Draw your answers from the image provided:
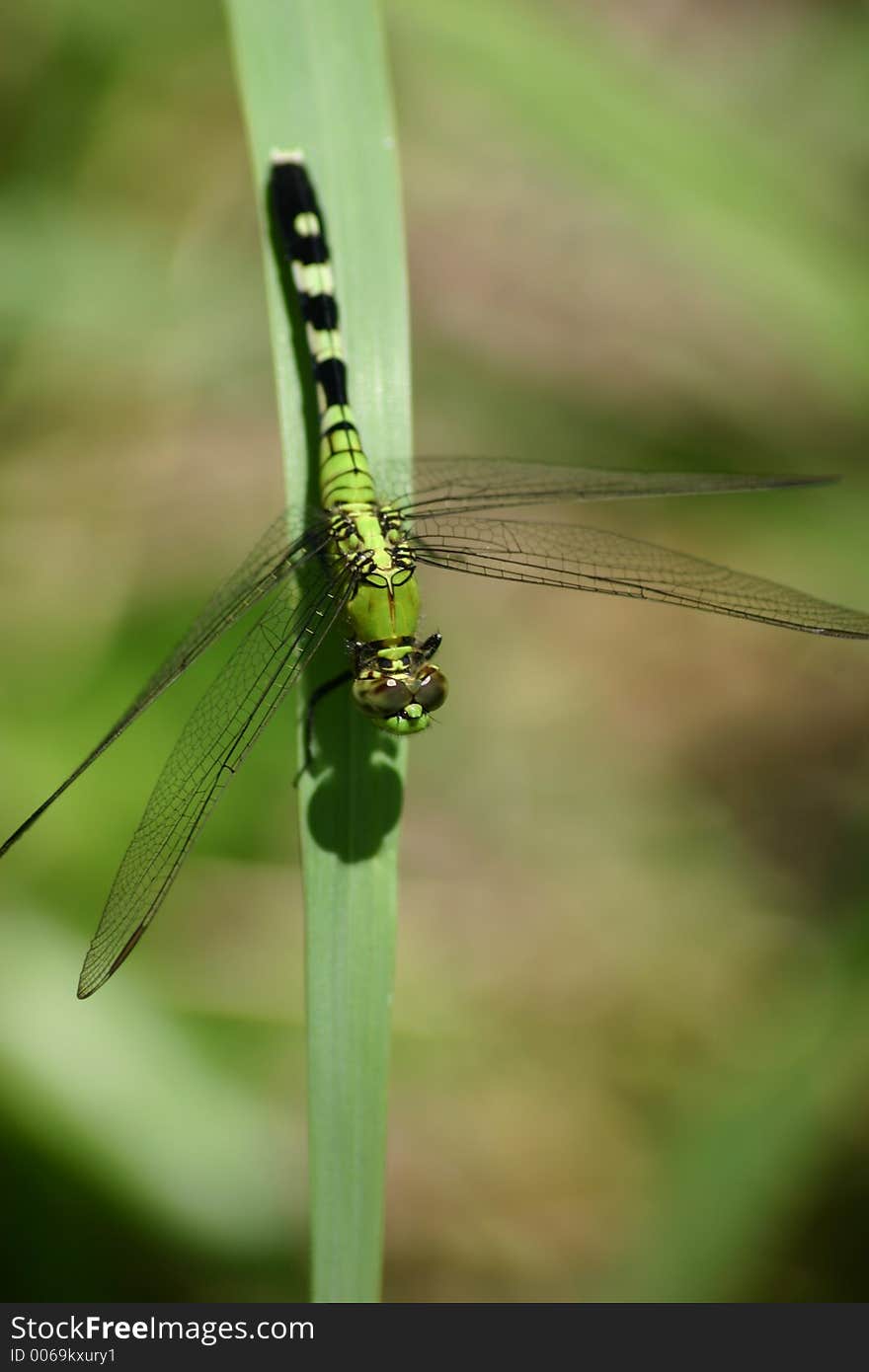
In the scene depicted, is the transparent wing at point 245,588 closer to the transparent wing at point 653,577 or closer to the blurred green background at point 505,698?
the transparent wing at point 653,577

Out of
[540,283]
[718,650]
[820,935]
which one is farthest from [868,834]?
[540,283]

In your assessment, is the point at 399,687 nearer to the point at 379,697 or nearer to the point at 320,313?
the point at 379,697

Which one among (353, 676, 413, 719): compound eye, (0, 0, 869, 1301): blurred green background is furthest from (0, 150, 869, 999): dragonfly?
(0, 0, 869, 1301): blurred green background

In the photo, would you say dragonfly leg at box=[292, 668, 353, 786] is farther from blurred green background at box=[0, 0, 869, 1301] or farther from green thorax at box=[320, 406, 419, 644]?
blurred green background at box=[0, 0, 869, 1301]

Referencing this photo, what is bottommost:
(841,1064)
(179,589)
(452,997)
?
(841,1064)

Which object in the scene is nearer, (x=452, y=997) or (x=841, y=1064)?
(x=841, y=1064)

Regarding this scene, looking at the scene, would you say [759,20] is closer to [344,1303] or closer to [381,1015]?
[381,1015]
